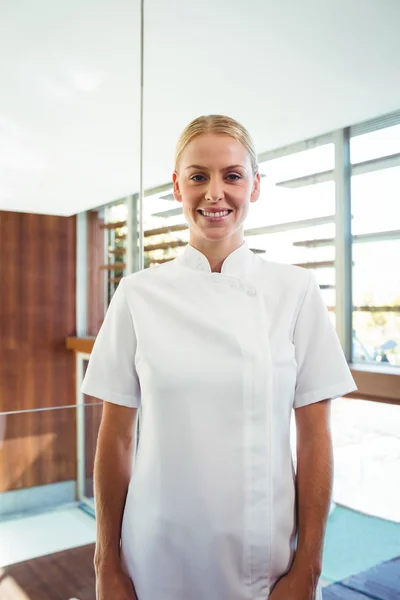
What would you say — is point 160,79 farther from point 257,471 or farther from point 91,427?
point 257,471

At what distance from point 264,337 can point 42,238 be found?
40.8 inches

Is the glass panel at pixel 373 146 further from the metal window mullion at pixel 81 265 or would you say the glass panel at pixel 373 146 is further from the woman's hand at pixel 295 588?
the woman's hand at pixel 295 588

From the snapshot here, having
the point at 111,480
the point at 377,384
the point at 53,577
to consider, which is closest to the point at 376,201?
the point at 377,384

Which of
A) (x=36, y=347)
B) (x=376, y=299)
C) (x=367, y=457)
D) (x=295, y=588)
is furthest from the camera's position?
(x=367, y=457)

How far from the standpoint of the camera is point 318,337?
0.95 metres

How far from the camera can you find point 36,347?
1.72 meters

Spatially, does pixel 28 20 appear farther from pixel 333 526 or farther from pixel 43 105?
pixel 333 526

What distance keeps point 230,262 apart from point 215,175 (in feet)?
0.53

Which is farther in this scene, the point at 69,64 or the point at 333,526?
the point at 333,526

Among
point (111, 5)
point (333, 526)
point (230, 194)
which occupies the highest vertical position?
point (111, 5)

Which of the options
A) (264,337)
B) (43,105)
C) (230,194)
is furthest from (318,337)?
(43,105)

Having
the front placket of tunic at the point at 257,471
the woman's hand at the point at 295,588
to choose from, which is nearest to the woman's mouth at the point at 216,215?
the front placket of tunic at the point at 257,471

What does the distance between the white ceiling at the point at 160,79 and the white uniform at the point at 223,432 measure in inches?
38.3

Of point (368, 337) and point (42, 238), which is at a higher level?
point (42, 238)
